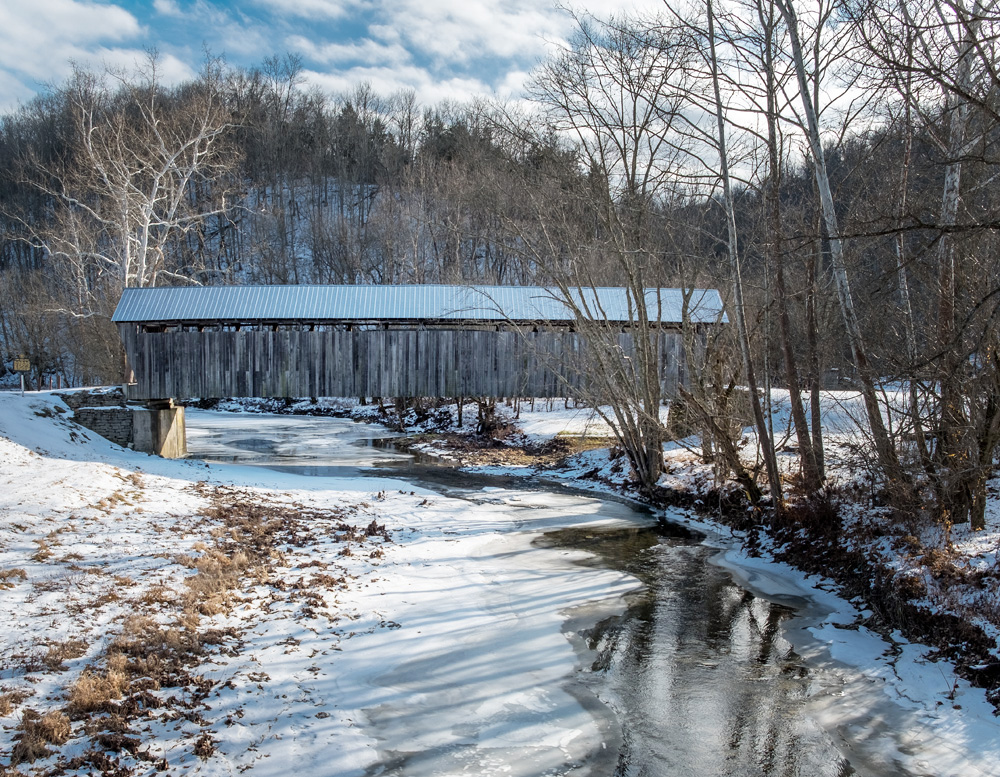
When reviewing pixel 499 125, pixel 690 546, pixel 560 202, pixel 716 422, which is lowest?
pixel 690 546

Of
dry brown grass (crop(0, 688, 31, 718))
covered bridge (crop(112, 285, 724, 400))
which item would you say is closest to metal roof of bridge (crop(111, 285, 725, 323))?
covered bridge (crop(112, 285, 724, 400))

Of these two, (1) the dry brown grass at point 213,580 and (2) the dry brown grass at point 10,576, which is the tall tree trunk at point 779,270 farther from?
(2) the dry brown grass at point 10,576

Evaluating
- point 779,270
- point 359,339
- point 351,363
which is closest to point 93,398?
point 351,363

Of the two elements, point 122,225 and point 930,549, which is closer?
point 930,549

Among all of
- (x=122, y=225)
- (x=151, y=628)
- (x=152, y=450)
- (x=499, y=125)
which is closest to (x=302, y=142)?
(x=122, y=225)

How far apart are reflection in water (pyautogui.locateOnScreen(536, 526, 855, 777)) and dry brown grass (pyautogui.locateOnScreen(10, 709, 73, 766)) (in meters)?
2.99

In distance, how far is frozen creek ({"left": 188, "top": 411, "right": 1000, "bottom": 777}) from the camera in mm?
4031

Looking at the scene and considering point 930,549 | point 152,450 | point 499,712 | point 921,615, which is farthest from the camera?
point 152,450

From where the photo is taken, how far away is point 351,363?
54.5 feet

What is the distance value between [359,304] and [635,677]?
12809 millimetres

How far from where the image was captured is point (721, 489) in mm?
11094

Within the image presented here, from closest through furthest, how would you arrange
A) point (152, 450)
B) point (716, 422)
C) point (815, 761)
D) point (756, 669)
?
point (815, 761), point (756, 669), point (716, 422), point (152, 450)

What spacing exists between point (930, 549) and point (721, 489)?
479cm

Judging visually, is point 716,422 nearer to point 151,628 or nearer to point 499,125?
point 499,125
